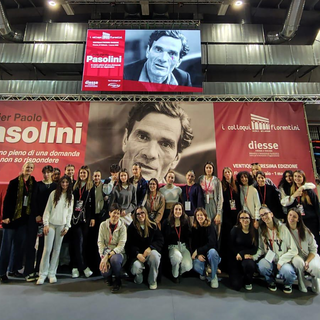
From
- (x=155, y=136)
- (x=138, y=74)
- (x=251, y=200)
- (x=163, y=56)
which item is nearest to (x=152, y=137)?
(x=155, y=136)

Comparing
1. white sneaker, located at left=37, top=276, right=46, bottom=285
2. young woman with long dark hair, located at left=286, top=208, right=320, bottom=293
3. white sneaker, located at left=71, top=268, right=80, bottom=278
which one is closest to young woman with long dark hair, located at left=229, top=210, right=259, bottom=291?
young woman with long dark hair, located at left=286, top=208, right=320, bottom=293

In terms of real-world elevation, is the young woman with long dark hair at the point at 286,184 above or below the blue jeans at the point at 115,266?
above

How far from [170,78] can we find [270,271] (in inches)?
176

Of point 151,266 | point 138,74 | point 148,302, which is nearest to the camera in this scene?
point 148,302

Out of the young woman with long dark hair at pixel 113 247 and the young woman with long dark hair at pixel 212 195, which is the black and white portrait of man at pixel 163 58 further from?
the young woman with long dark hair at pixel 113 247

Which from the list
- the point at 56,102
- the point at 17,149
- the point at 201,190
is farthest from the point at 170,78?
the point at 17,149

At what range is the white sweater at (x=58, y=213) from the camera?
252 cm

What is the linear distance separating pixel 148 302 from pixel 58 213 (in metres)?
1.31

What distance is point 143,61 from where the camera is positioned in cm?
562

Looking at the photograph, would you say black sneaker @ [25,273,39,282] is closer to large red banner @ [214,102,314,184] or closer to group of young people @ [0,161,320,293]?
group of young people @ [0,161,320,293]

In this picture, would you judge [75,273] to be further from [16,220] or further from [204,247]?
[204,247]

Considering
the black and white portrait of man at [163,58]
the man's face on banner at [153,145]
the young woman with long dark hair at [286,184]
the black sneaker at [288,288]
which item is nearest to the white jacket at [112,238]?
the black sneaker at [288,288]

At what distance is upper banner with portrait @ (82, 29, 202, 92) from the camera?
211 inches

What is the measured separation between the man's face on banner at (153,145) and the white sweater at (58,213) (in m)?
2.45
